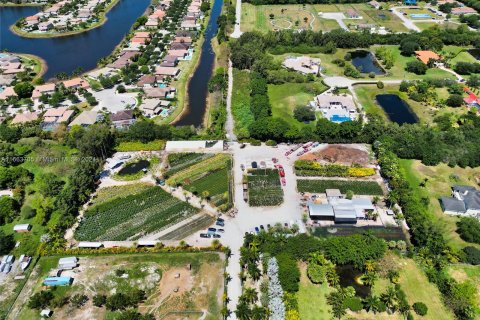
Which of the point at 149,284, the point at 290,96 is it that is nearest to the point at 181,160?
the point at 149,284

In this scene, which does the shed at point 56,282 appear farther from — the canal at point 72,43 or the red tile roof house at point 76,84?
the canal at point 72,43

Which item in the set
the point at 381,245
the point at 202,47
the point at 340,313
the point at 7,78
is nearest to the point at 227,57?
the point at 202,47

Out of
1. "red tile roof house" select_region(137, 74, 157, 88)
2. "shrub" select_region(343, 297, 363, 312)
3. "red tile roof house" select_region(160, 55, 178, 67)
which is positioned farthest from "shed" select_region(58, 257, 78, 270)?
"red tile roof house" select_region(160, 55, 178, 67)

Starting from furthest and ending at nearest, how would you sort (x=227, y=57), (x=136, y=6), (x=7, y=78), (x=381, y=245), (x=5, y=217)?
(x=136, y=6) → (x=227, y=57) → (x=7, y=78) → (x=5, y=217) → (x=381, y=245)

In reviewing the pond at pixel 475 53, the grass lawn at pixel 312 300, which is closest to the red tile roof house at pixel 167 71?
the grass lawn at pixel 312 300

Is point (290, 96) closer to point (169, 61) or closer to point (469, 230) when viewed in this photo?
point (169, 61)

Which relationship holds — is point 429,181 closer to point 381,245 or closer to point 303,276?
point 381,245

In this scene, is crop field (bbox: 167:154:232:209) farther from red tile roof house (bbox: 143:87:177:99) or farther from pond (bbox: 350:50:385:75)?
pond (bbox: 350:50:385:75)
